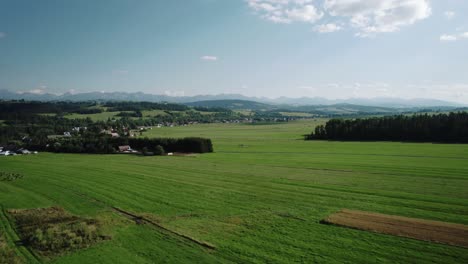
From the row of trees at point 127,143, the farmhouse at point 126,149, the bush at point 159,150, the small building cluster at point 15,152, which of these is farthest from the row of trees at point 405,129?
the small building cluster at point 15,152

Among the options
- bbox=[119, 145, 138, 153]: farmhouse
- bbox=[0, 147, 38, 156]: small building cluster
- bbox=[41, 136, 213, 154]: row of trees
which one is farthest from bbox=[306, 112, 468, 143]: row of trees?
bbox=[0, 147, 38, 156]: small building cluster

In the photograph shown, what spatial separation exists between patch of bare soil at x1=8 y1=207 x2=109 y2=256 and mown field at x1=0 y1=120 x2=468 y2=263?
0.92m

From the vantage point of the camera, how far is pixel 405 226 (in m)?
22.8

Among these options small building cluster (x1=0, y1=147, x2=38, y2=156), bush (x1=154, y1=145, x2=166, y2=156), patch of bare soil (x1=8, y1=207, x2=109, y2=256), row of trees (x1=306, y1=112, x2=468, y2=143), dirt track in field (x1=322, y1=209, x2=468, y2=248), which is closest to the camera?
dirt track in field (x1=322, y1=209, x2=468, y2=248)

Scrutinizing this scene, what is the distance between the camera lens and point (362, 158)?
59.5m

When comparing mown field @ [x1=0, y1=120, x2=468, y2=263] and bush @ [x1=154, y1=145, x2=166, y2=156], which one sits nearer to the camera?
mown field @ [x1=0, y1=120, x2=468, y2=263]

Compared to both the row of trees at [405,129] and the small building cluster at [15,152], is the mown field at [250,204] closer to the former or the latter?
the row of trees at [405,129]

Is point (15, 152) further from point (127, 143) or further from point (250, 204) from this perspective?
point (250, 204)

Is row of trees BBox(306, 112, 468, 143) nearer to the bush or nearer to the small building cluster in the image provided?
the bush

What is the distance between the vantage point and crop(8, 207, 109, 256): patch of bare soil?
21.3 metres

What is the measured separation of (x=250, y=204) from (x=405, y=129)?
80.3 metres

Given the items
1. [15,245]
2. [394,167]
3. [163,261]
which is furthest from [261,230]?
[394,167]

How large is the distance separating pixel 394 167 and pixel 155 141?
57.5 meters

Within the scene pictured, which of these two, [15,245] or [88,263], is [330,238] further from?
[15,245]
